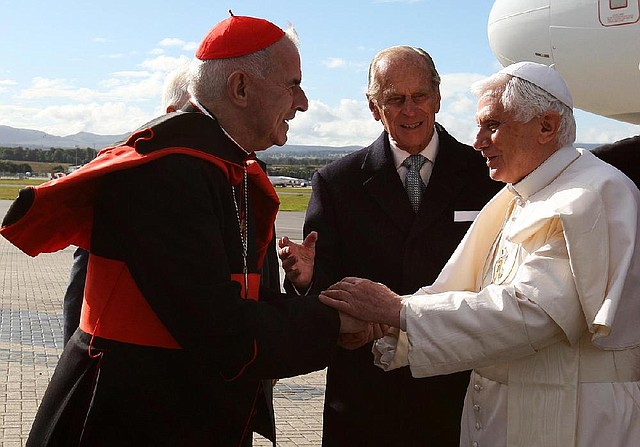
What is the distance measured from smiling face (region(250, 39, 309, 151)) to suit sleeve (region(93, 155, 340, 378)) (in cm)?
28

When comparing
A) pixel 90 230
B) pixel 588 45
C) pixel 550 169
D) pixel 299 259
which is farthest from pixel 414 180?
pixel 588 45

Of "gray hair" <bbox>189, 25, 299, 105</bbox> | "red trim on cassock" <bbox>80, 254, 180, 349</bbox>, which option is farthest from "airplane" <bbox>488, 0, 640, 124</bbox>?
"red trim on cassock" <bbox>80, 254, 180, 349</bbox>

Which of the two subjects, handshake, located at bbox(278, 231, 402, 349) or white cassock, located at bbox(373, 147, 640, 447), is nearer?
white cassock, located at bbox(373, 147, 640, 447)

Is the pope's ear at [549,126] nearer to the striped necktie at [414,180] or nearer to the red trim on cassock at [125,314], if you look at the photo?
the striped necktie at [414,180]

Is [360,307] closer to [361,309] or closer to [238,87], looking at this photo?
[361,309]

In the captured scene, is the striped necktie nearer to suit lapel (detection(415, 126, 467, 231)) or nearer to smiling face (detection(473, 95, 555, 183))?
suit lapel (detection(415, 126, 467, 231))

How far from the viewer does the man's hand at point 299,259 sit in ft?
12.2

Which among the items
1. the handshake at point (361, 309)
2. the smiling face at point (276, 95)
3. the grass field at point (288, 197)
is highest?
the smiling face at point (276, 95)

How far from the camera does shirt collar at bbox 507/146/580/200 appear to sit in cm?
307

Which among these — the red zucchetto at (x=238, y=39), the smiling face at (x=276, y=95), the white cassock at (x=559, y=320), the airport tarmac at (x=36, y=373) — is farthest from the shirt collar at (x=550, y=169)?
the airport tarmac at (x=36, y=373)

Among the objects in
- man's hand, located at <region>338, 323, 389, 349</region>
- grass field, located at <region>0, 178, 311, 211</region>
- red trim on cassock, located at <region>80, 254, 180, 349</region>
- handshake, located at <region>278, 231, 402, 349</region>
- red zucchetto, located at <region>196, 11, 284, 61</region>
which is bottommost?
grass field, located at <region>0, 178, 311, 211</region>

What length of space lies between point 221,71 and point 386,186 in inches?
62.1

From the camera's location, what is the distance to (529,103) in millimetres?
3051

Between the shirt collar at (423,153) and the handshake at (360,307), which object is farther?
the shirt collar at (423,153)
